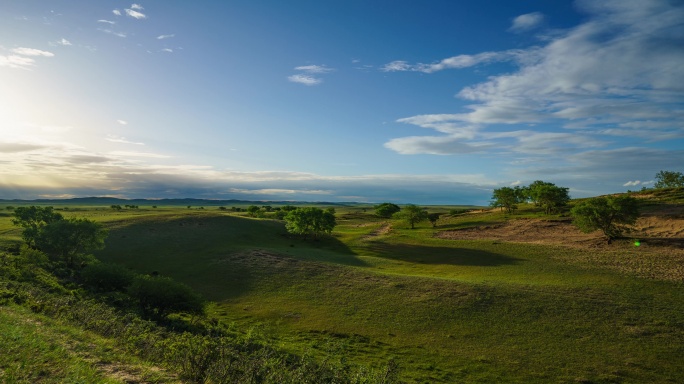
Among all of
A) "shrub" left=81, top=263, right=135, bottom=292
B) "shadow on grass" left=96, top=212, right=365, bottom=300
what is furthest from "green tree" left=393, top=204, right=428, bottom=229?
"shrub" left=81, top=263, right=135, bottom=292

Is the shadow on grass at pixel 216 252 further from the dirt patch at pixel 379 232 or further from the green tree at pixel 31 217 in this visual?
the green tree at pixel 31 217

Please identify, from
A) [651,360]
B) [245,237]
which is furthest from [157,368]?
[245,237]

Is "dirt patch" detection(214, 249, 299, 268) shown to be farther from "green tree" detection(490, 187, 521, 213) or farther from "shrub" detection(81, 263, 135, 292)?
"green tree" detection(490, 187, 521, 213)

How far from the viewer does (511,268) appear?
62.3 m

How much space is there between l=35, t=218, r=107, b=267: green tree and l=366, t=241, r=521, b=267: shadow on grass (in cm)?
5555

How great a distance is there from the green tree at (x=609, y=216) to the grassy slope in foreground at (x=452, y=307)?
1187 cm

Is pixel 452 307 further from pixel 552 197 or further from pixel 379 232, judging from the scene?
pixel 552 197

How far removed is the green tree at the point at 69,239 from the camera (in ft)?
197

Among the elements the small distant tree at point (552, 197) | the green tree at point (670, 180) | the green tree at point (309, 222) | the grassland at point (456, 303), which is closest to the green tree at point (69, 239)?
the grassland at point (456, 303)

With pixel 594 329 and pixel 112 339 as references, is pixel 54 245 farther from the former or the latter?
pixel 594 329

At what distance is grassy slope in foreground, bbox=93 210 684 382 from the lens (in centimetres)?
3058

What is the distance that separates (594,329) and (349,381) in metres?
29.5

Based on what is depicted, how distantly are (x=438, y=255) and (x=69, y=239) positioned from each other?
6972 cm

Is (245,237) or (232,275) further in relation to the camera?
(245,237)
